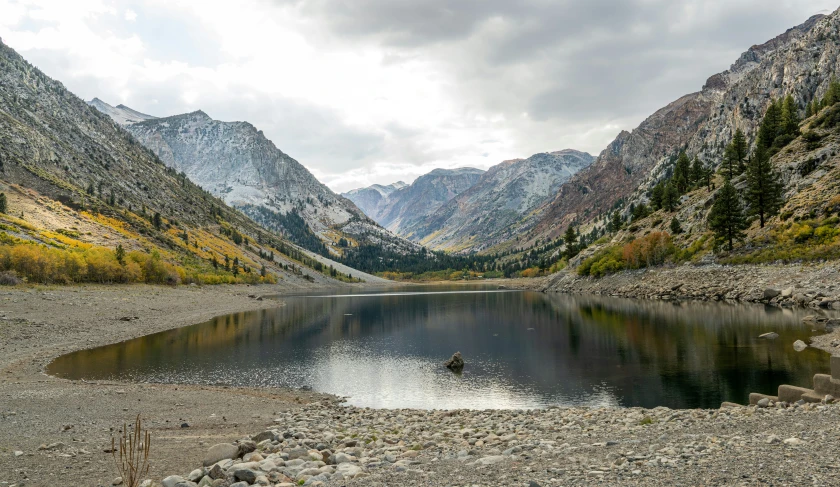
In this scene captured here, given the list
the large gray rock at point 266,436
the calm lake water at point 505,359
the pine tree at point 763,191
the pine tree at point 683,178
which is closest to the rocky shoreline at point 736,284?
the calm lake water at point 505,359

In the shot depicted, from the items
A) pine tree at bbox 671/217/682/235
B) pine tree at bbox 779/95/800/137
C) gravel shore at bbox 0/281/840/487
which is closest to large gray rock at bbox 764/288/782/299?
pine tree at bbox 671/217/682/235

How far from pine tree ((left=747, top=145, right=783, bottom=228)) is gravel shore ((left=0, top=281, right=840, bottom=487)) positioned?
8638 centimetres

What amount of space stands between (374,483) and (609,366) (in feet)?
104

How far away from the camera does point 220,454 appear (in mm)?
14461

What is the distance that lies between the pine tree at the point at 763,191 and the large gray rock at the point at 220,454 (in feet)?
334

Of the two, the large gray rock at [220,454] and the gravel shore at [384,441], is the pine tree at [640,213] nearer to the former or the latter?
the gravel shore at [384,441]

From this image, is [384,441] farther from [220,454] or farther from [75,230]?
[75,230]

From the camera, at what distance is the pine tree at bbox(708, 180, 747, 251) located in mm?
88438

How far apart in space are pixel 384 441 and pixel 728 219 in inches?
A: 3735

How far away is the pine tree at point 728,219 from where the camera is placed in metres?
88.4

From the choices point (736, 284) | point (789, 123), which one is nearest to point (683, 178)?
point (789, 123)

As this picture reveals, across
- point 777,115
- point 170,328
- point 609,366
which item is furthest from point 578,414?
point 777,115

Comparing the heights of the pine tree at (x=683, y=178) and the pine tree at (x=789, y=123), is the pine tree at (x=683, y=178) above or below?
below

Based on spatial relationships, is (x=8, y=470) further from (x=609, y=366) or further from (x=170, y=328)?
(x=170, y=328)
